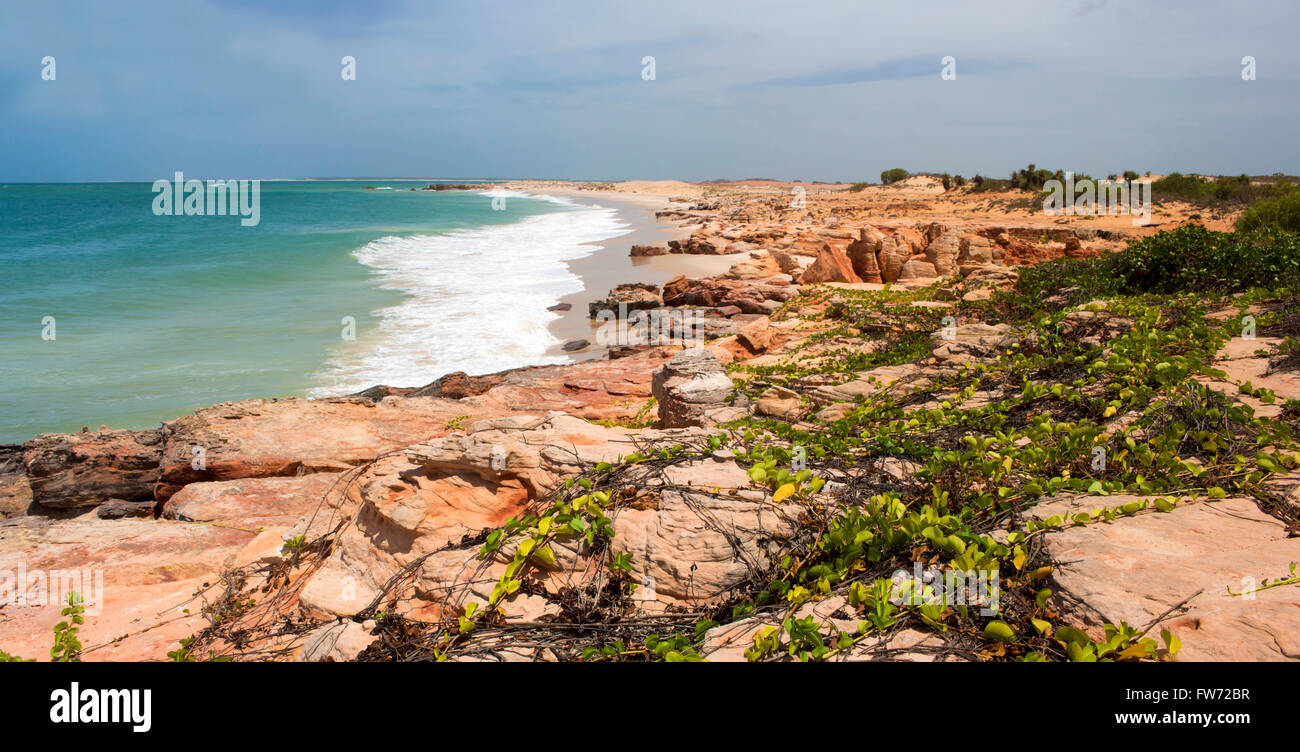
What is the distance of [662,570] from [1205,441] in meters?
3.82

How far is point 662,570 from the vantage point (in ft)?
12.3

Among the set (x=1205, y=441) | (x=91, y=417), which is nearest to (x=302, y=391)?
(x=91, y=417)

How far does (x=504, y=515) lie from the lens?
481 centimetres

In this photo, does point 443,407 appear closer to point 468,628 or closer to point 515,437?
point 515,437

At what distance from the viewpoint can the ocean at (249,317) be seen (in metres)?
13.6

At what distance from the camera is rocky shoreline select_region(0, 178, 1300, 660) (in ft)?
10.3

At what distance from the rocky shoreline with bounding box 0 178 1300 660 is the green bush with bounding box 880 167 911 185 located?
235 feet

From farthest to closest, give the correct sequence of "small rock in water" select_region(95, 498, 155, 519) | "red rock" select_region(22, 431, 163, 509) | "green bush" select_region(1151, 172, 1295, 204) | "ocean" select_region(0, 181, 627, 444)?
"green bush" select_region(1151, 172, 1295, 204) → "ocean" select_region(0, 181, 627, 444) → "red rock" select_region(22, 431, 163, 509) → "small rock in water" select_region(95, 498, 155, 519)

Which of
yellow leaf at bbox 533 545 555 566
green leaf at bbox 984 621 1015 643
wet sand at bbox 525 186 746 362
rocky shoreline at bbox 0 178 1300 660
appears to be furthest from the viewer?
wet sand at bbox 525 186 746 362

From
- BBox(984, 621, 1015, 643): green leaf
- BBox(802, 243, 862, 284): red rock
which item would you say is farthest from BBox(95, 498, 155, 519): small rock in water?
BBox(802, 243, 862, 284): red rock

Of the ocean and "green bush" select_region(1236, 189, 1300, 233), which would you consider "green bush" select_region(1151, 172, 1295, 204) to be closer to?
"green bush" select_region(1236, 189, 1300, 233)

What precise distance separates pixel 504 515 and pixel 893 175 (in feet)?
271

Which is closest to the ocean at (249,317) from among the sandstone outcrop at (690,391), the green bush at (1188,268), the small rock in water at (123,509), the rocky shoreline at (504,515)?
the rocky shoreline at (504,515)
